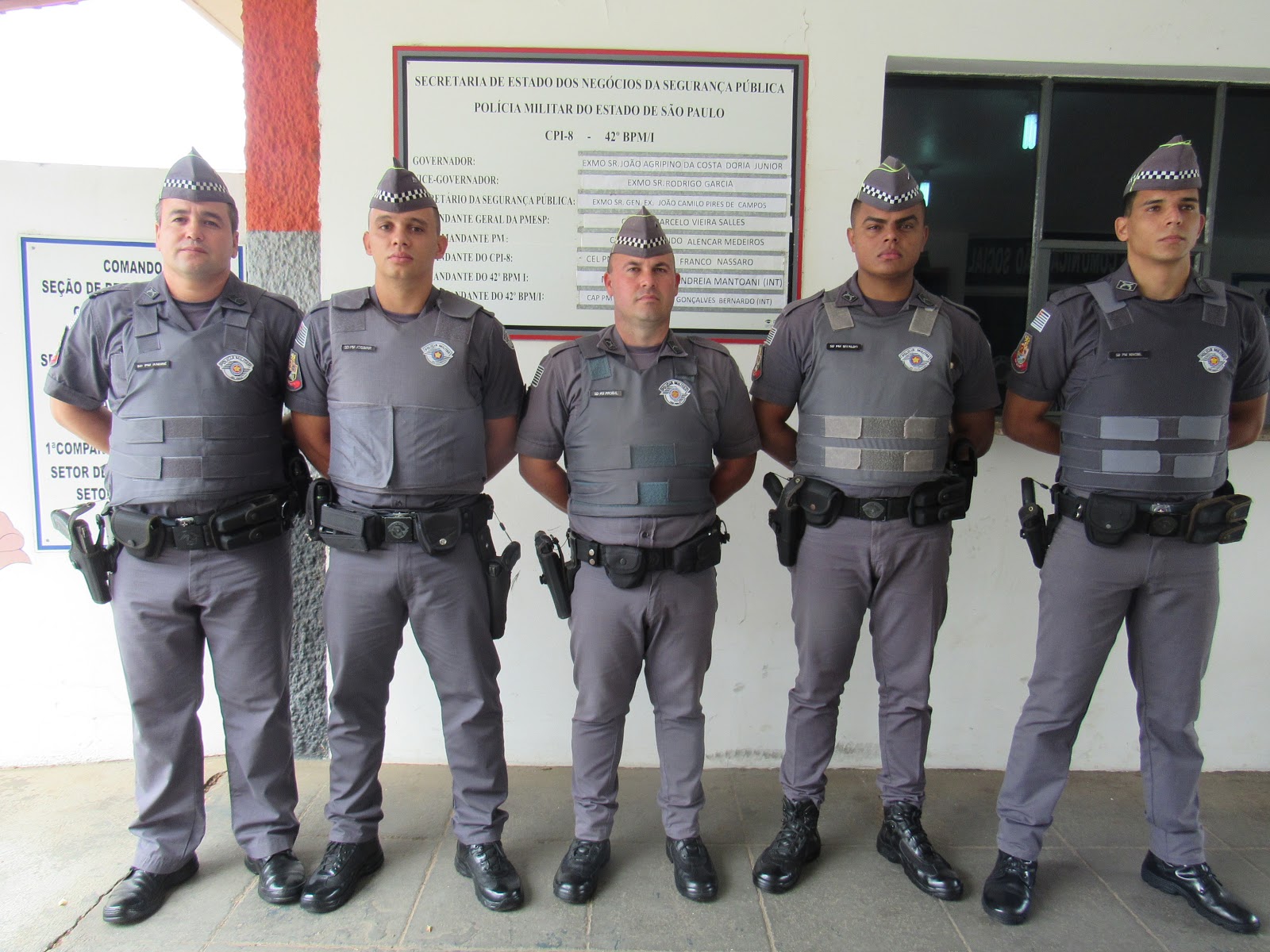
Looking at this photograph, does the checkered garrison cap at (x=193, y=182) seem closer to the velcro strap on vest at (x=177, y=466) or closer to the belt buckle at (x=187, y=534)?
the velcro strap on vest at (x=177, y=466)

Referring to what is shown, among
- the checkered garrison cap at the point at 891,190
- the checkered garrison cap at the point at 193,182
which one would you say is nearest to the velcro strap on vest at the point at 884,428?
the checkered garrison cap at the point at 891,190

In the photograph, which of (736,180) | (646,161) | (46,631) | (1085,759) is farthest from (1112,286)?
(46,631)

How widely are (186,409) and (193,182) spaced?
0.68 meters

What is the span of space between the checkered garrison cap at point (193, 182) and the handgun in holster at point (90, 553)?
101 cm

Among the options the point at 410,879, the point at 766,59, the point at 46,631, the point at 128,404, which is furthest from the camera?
the point at 46,631

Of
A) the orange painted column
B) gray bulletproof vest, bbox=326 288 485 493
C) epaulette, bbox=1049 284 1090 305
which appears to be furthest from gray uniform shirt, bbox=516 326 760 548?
the orange painted column

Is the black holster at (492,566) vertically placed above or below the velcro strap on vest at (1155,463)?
below

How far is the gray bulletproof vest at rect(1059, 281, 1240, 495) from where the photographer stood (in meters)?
2.51

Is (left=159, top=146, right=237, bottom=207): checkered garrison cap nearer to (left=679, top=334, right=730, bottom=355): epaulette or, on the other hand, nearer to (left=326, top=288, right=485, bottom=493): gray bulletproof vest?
(left=326, top=288, right=485, bottom=493): gray bulletproof vest

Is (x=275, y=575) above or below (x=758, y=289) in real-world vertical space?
below

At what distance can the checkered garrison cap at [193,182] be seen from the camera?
8.27ft

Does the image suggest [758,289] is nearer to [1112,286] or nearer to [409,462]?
[1112,286]

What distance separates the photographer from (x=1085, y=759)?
359 cm

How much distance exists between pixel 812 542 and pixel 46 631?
3.12 m
